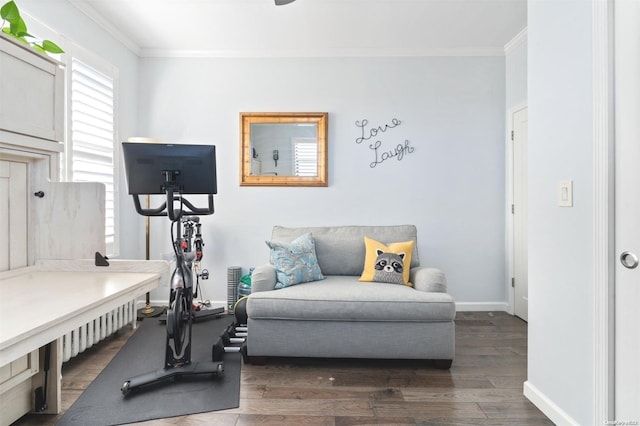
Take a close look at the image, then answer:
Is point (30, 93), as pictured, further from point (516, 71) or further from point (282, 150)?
point (516, 71)

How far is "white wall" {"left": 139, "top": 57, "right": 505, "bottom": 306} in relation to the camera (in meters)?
3.57

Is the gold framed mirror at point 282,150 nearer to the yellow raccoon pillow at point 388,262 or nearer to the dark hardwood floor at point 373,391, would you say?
the yellow raccoon pillow at point 388,262

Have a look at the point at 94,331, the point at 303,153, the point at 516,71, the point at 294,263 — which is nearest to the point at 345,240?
the point at 294,263

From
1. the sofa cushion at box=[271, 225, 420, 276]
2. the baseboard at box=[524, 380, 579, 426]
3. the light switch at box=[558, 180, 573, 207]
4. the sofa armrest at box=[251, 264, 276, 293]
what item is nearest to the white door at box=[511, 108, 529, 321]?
the sofa cushion at box=[271, 225, 420, 276]

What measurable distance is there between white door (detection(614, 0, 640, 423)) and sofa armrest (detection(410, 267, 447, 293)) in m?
1.17

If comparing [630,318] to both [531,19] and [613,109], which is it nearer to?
[613,109]

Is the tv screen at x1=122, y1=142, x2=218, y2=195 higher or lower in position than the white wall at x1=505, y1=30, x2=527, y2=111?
lower

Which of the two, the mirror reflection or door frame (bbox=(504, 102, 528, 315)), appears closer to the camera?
door frame (bbox=(504, 102, 528, 315))

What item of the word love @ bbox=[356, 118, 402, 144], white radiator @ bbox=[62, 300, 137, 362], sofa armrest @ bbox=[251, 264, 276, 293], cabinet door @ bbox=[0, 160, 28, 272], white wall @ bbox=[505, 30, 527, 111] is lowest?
white radiator @ bbox=[62, 300, 137, 362]

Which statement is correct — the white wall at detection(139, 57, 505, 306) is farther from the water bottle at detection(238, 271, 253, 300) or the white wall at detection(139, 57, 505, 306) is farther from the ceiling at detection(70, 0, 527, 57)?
the water bottle at detection(238, 271, 253, 300)

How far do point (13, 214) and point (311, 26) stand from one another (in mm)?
2661

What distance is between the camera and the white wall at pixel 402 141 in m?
3.57

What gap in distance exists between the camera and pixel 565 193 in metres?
1.67

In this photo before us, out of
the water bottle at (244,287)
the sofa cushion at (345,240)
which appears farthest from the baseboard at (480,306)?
the water bottle at (244,287)
